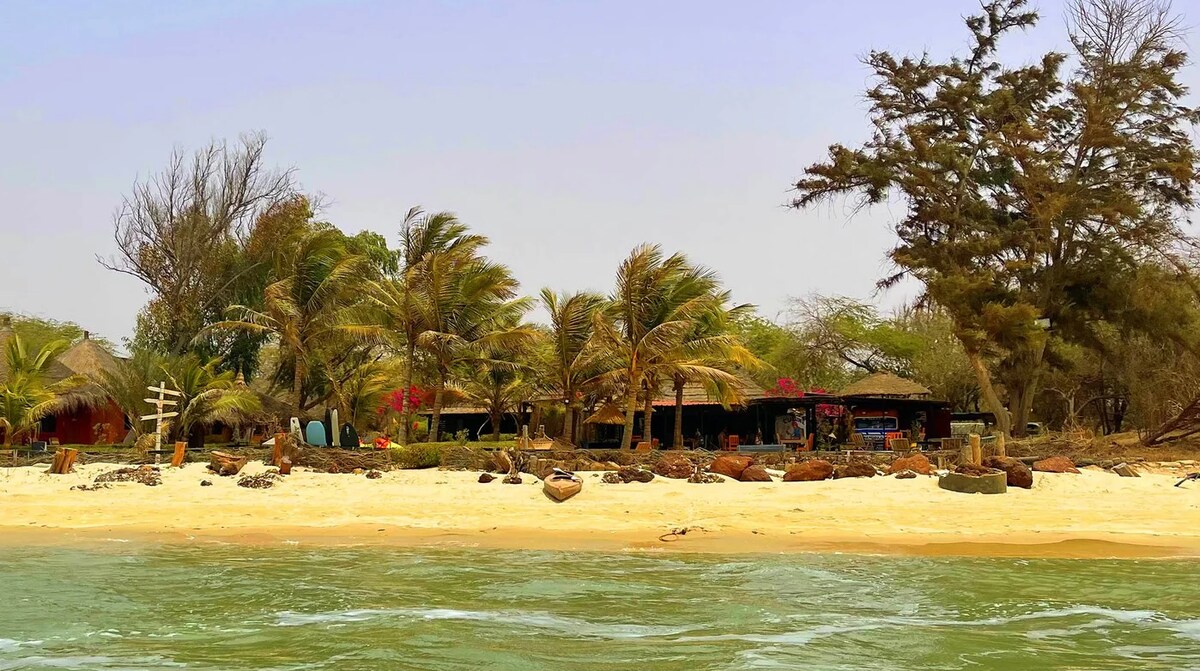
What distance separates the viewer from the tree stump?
1587 cm

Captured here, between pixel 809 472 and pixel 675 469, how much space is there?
2133 mm

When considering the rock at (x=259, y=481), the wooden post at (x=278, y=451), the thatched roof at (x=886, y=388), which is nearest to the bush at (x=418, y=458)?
the wooden post at (x=278, y=451)

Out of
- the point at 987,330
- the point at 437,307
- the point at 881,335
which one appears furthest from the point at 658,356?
the point at 881,335

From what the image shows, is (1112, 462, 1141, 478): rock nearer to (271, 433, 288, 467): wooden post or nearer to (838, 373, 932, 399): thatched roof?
(838, 373, 932, 399): thatched roof

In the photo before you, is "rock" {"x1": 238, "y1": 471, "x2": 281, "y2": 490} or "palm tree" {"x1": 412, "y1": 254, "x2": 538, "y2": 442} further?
"palm tree" {"x1": 412, "y1": 254, "x2": 538, "y2": 442}

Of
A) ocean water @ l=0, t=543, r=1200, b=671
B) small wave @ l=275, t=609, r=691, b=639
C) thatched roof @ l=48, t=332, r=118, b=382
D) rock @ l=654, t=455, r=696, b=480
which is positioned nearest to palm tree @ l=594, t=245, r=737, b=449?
rock @ l=654, t=455, r=696, b=480

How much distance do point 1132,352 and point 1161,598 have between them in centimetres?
2090

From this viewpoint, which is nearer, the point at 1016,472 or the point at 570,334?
Result: the point at 1016,472

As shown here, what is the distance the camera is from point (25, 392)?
70.2ft

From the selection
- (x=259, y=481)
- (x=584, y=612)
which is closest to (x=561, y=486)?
(x=259, y=481)

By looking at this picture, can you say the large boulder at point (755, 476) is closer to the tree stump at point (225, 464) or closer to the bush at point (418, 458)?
the bush at point (418, 458)

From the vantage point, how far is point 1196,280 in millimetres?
24609

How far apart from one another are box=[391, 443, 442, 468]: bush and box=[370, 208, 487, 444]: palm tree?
181 inches

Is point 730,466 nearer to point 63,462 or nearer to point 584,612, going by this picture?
point 584,612
